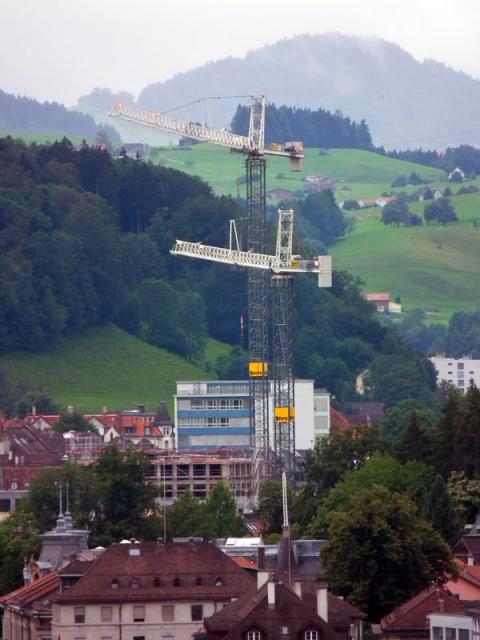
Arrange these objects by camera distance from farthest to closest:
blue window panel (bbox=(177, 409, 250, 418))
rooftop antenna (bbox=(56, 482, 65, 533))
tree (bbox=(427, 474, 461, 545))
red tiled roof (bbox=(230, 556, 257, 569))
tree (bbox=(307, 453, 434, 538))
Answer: blue window panel (bbox=(177, 409, 250, 418))
tree (bbox=(307, 453, 434, 538))
rooftop antenna (bbox=(56, 482, 65, 533))
tree (bbox=(427, 474, 461, 545))
red tiled roof (bbox=(230, 556, 257, 569))

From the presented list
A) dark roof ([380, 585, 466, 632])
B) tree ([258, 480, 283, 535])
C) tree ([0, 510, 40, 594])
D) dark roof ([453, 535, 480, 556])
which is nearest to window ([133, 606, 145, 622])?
dark roof ([380, 585, 466, 632])

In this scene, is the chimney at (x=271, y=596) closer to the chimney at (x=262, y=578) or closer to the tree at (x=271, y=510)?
the chimney at (x=262, y=578)

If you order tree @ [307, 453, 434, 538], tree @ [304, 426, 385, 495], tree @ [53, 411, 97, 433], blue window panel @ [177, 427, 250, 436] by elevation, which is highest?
tree @ [53, 411, 97, 433]

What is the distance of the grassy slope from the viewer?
590 ft

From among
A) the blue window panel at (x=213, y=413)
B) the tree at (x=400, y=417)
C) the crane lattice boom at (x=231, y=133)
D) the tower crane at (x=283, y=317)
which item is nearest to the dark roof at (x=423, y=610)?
the tower crane at (x=283, y=317)

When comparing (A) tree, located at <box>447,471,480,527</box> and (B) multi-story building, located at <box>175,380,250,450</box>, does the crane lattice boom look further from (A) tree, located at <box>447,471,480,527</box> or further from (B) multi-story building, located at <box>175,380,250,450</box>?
(A) tree, located at <box>447,471,480,527</box>

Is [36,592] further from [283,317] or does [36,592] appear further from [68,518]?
[283,317]

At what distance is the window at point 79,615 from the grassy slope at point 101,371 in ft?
348

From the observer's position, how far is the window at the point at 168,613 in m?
70.2

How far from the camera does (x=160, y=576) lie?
233 ft

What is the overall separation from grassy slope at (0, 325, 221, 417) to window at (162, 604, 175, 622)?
105901 mm

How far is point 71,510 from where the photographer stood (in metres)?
102

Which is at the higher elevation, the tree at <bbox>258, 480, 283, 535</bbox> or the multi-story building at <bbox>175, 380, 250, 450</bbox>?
the multi-story building at <bbox>175, 380, 250, 450</bbox>

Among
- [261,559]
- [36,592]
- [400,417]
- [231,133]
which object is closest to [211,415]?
[400,417]
